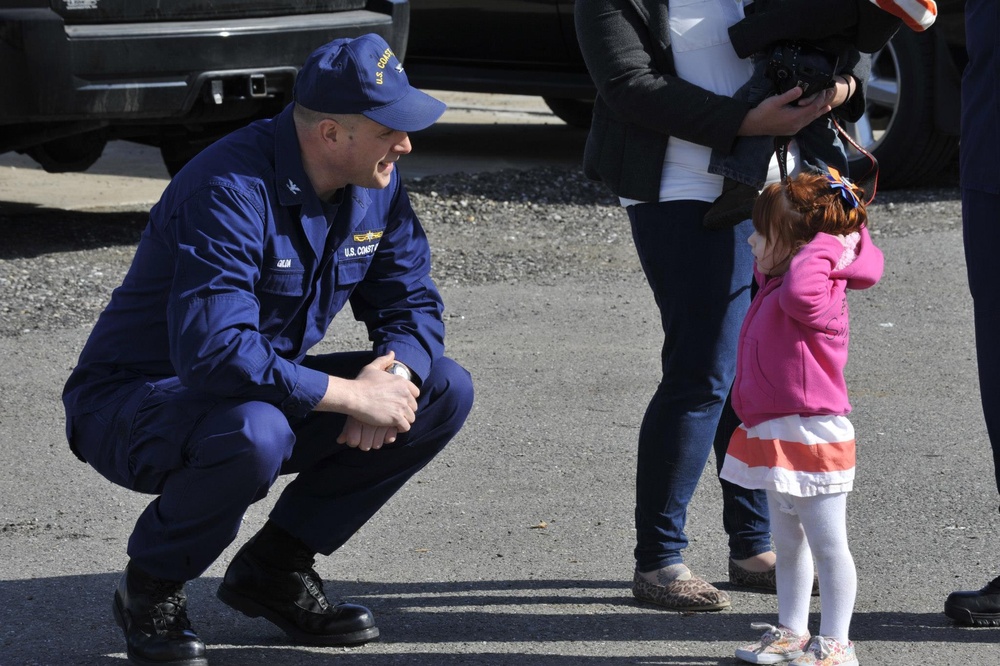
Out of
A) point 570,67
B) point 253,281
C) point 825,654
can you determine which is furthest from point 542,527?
point 570,67

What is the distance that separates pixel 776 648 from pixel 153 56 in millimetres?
4292

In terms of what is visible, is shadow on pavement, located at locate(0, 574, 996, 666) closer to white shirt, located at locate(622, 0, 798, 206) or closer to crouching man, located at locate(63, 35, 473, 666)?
crouching man, located at locate(63, 35, 473, 666)

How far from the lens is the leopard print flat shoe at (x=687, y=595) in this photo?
3.44 metres

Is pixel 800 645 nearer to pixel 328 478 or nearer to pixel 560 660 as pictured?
pixel 560 660

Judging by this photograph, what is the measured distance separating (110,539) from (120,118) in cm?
304

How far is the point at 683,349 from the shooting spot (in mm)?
3340

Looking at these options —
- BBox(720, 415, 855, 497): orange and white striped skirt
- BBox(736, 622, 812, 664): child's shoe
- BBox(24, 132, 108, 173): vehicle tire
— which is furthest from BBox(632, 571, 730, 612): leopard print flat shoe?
BBox(24, 132, 108, 173): vehicle tire

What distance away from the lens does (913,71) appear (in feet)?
25.3

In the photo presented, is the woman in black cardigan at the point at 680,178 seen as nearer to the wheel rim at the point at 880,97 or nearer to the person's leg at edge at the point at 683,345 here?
the person's leg at edge at the point at 683,345

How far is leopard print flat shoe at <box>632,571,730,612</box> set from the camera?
344 centimetres

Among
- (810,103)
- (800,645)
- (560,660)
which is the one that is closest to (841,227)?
(810,103)

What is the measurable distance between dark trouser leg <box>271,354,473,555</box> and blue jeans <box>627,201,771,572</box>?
0.48 m

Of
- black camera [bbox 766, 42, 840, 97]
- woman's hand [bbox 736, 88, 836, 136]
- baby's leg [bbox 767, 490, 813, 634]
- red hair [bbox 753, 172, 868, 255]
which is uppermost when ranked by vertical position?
black camera [bbox 766, 42, 840, 97]

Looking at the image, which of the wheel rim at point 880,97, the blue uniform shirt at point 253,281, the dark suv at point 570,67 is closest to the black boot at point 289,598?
the blue uniform shirt at point 253,281
